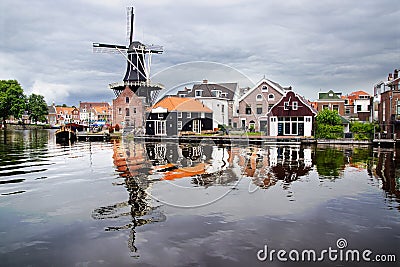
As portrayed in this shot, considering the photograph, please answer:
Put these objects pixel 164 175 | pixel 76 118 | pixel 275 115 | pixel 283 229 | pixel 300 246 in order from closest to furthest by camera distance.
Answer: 1. pixel 300 246
2. pixel 283 229
3. pixel 164 175
4. pixel 275 115
5. pixel 76 118

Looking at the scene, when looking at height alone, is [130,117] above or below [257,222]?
above

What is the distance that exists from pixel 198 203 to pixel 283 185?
520 cm

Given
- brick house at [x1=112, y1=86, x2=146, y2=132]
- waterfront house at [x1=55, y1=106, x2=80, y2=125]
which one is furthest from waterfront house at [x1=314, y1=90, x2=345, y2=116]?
waterfront house at [x1=55, y1=106, x2=80, y2=125]

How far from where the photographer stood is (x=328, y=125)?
46156 mm

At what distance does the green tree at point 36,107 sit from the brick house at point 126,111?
63897 millimetres

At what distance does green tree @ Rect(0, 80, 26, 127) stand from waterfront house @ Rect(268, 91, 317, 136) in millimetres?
79502

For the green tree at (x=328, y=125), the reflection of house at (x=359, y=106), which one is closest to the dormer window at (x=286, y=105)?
the green tree at (x=328, y=125)

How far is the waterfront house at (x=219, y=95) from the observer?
7883 millimetres

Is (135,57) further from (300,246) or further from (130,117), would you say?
(300,246)

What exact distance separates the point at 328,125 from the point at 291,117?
18.9 feet

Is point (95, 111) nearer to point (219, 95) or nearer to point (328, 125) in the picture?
point (328, 125)

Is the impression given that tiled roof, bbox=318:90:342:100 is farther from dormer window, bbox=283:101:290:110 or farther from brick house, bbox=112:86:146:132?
brick house, bbox=112:86:146:132

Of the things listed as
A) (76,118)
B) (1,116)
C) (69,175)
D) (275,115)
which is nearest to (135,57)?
(275,115)

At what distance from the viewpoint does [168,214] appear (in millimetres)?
11414
